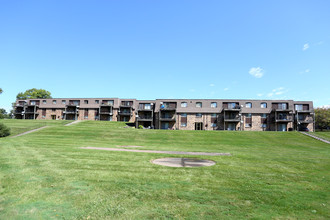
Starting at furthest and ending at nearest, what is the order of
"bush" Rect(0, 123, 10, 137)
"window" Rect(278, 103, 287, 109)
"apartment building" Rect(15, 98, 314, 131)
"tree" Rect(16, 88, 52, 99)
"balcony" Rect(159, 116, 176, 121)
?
"tree" Rect(16, 88, 52, 99)
"balcony" Rect(159, 116, 176, 121)
"window" Rect(278, 103, 287, 109)
"apartment building" Rect(15, 98, 314, 131)
"bush" Rect(0, 123, 10, 137)

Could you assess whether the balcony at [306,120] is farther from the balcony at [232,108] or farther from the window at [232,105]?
the window at [232,105]

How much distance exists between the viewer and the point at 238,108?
5241cm

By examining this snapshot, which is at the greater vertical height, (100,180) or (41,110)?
(41,110)

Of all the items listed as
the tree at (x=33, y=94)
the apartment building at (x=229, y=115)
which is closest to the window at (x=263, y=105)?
the apartment building at (x=229, y=115)

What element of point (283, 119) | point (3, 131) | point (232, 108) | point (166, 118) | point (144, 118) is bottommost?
point (3, 131)

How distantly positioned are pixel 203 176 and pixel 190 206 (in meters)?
2.91

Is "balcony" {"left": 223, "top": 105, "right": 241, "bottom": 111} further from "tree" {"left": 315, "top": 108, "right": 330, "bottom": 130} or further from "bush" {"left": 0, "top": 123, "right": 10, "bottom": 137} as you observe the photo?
"bush" {"left": 0, "top": 123, "right": 10, "bottom": 137}

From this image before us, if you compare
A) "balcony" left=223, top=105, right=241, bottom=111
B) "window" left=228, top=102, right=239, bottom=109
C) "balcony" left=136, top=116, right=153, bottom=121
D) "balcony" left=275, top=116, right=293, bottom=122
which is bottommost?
"balcony" left=136, top=116, right=153, bottom=121

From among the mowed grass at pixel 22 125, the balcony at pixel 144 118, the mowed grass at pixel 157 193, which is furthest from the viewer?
the balcony at pixel 144 118

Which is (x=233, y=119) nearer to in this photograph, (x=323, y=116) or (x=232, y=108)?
(x=232, y=108)

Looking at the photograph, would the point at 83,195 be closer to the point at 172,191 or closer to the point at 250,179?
the point at 172,191

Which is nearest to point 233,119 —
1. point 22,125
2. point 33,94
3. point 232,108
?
point 232,108

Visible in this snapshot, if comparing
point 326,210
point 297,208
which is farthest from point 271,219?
point 326,210

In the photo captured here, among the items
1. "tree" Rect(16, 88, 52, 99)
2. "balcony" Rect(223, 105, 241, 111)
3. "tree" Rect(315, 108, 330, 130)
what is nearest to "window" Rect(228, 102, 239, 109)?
"balcony" Rect(223, 105, 241, 111)
